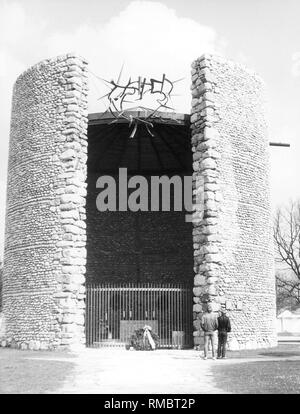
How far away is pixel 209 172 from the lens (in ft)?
62.3

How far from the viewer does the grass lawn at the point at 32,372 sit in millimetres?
9375

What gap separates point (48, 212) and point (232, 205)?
5760 millimetres

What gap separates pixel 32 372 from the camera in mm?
11555

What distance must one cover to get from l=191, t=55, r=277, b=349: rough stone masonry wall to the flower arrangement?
1358 mm

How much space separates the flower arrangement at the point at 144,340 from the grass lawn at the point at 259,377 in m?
4.37

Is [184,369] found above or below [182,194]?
below

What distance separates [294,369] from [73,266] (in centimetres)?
796

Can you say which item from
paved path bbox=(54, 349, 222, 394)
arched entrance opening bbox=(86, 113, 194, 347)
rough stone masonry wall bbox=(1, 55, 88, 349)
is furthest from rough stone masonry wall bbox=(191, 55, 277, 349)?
arched entrance opening bbox=(86, 113, 194, 347)

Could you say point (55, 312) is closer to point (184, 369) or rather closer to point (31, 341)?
point (31, 341)

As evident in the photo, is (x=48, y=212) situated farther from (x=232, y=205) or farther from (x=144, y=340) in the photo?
(x=232, y=205)

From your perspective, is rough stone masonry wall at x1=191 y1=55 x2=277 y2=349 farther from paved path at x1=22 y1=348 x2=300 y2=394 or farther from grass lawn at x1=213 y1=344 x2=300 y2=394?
grass lawn at x1=213 y1=344 x2=300 y2=394

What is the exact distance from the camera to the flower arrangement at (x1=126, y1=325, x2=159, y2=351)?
18406 millimetres

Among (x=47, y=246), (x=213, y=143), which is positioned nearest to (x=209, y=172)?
(x=213, y=143)

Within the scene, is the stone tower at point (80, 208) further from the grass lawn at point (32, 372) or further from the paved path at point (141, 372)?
the grass lawn at point (32, 372)
